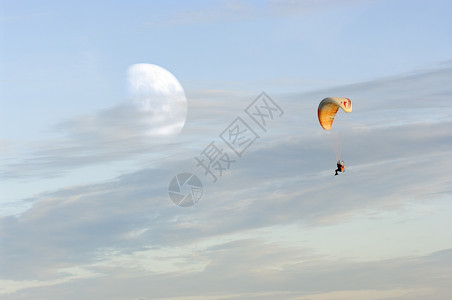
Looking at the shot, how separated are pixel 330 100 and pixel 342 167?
46.1 feet

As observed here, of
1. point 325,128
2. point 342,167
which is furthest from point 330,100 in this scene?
point 342,167

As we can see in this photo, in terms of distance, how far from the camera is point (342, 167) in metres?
124

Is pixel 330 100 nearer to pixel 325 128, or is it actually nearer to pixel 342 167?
pixel 325 128

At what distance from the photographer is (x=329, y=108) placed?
13112 cm

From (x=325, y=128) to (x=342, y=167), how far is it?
34.0 ft

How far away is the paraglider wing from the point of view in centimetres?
12712

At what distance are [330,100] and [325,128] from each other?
5.63m

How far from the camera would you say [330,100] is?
424ft

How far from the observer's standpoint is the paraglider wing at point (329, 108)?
127m

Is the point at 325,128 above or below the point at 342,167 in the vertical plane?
above

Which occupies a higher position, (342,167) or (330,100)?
(330,100)

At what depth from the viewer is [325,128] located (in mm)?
130625
